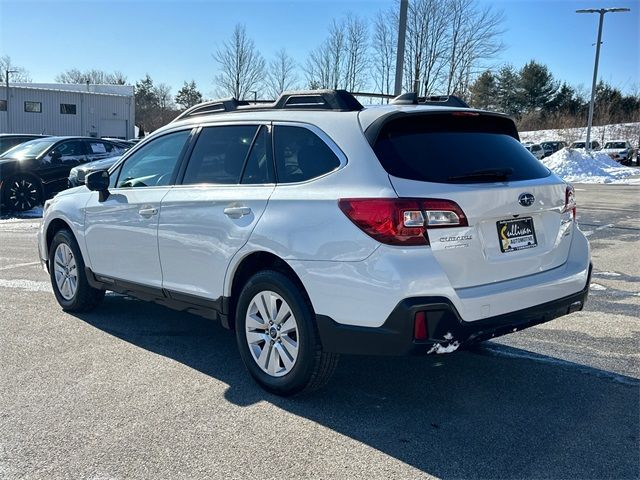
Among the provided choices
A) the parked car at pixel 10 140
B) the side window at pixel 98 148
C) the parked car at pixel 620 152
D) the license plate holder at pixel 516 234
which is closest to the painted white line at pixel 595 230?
the license plate holder at pixel 516 234

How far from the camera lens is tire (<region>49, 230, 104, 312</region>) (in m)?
5.59

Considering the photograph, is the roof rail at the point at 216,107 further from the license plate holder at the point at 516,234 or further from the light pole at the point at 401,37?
the light pole at the point at 401,37

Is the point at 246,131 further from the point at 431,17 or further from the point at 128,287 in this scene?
the point at 431,17

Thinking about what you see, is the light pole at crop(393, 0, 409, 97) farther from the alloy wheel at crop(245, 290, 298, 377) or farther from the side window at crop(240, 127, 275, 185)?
the alloy wheel at crop(245, 290, 298, 377)

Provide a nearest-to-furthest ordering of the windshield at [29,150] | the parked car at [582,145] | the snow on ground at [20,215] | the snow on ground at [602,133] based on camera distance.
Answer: the snow on ground at [20,215]
the windshield at [29,150]
the parked car at [582,145]
the snow on ground at [602,133]

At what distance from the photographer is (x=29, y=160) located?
13.5 metres

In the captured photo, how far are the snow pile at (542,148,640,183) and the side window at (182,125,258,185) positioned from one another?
1109 inches

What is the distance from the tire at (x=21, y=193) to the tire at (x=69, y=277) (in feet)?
28.5

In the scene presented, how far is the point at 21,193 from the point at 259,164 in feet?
38.0

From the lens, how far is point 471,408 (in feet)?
11.9

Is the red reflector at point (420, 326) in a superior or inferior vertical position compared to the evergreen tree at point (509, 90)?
inferior

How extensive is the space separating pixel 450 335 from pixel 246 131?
207 cm

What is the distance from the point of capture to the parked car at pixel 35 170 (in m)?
13.4

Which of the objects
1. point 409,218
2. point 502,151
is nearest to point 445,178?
point 409,218
